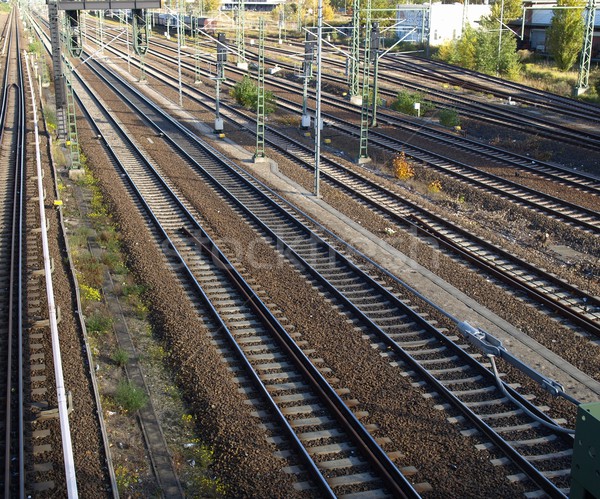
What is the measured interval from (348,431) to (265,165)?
53.6ft

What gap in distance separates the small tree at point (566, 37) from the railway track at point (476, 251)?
2959 centimetres

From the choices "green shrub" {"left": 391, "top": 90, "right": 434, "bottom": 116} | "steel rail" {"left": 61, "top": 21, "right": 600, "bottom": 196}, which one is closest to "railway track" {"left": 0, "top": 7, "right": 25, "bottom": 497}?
"steel rail" {"left": 61, "top": 21, "right": 600, "bottom": 196}

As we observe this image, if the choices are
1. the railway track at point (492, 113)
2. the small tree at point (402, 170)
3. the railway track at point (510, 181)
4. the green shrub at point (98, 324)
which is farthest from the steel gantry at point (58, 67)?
the railway track at point (492, 113)

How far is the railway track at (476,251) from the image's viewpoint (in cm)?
1285

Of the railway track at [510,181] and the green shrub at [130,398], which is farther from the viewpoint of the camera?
the railway track at [510,181]

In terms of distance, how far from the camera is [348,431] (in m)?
8.80

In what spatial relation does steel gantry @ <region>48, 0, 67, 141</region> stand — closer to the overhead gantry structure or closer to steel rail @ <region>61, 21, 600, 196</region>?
the overhead gantry structure

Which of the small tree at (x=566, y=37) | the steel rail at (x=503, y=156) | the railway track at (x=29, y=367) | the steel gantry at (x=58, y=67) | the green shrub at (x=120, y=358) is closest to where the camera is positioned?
the railway track at (x=29, y=367)

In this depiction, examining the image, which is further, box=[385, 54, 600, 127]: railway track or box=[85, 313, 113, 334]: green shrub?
box=[385, 54, 600, 127]: railway track

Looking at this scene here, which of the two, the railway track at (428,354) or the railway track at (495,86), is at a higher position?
the railway track at (495,86)

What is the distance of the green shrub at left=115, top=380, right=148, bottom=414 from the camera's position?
946 cm

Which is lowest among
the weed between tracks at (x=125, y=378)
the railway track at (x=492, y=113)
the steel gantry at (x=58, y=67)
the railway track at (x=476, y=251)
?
the weed between tracks at (x=125, y=378)

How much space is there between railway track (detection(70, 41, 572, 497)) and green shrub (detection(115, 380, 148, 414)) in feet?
Result: 11.9

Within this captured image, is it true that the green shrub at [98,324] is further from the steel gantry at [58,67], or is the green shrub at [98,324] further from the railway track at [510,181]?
the steel gantry at [58,67]
